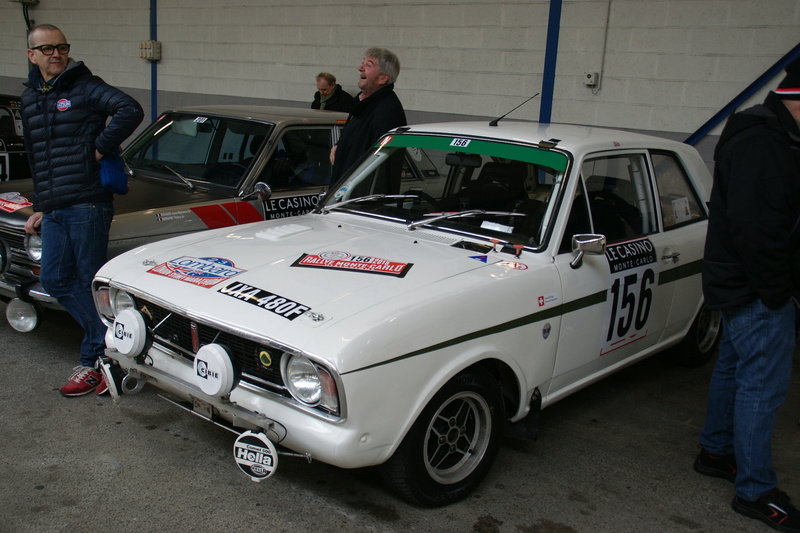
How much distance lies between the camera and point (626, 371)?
5223 mm

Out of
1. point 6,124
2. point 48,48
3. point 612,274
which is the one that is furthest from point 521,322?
point 6,124

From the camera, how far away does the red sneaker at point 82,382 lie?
4309 mm

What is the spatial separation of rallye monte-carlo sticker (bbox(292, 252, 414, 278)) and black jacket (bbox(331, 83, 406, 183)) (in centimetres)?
185

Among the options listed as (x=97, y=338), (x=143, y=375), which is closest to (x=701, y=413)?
(x=143, y=375)

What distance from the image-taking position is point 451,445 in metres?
3.36

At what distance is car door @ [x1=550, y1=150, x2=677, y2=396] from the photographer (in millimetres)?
3736

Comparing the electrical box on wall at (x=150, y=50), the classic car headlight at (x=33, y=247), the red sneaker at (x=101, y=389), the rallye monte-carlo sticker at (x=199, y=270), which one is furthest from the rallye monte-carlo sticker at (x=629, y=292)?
the electrical box on wall at (x=150, y=50)

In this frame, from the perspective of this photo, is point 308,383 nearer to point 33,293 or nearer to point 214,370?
point 214,370

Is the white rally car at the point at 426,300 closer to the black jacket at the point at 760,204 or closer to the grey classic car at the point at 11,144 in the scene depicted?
the black jacket at the point at 760,204

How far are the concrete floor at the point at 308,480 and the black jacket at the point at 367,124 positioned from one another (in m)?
2.10

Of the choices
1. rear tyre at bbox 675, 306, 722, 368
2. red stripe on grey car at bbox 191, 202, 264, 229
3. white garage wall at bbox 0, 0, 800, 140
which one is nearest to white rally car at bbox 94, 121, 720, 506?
rear tyre at bbox 675, 306, 722, 368

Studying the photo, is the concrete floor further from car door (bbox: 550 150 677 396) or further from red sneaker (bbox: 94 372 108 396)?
car door (bbox: 550 150 677 396)

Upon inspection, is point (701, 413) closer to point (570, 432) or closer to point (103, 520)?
point (570, 432)

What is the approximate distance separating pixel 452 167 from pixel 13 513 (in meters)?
2.73
